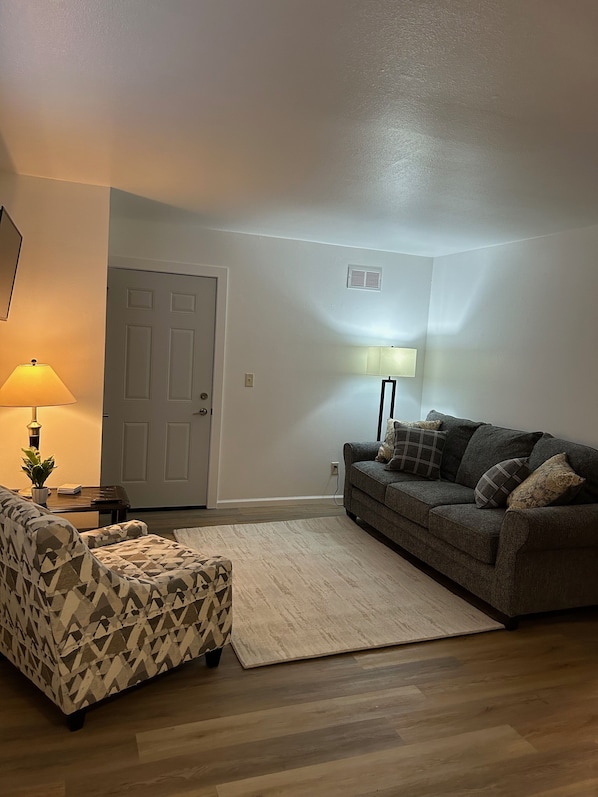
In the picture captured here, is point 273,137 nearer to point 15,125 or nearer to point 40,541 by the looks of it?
point 15,125

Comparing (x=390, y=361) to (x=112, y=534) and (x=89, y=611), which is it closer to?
(x=112, y=534)

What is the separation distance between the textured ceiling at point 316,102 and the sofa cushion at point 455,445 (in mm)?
1666

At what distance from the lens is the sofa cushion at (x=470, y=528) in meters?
3.38

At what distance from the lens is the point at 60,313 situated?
12.3 feet

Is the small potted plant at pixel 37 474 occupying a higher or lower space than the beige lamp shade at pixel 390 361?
lower

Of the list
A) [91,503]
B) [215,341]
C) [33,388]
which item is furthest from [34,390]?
[215,341]

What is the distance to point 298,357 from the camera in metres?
5.41

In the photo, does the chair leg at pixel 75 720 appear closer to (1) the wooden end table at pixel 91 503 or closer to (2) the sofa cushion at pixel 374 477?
(1) the wooden end table at pixel 91 503

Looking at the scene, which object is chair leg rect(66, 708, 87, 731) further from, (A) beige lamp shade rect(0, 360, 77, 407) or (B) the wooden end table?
(A) beige lamp shade rect(0, 360, 77, 407)

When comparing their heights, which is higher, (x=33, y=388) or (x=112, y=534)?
(x=33, y=388)

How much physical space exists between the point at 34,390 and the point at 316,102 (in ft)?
7.14

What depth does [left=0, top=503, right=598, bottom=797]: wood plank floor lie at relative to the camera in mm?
2072

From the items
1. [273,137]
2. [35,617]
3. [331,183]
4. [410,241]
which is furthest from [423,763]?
[410,241]

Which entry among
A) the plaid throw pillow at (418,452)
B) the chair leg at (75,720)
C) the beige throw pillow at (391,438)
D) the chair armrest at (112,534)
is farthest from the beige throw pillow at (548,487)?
the chair leg at (75,720)
